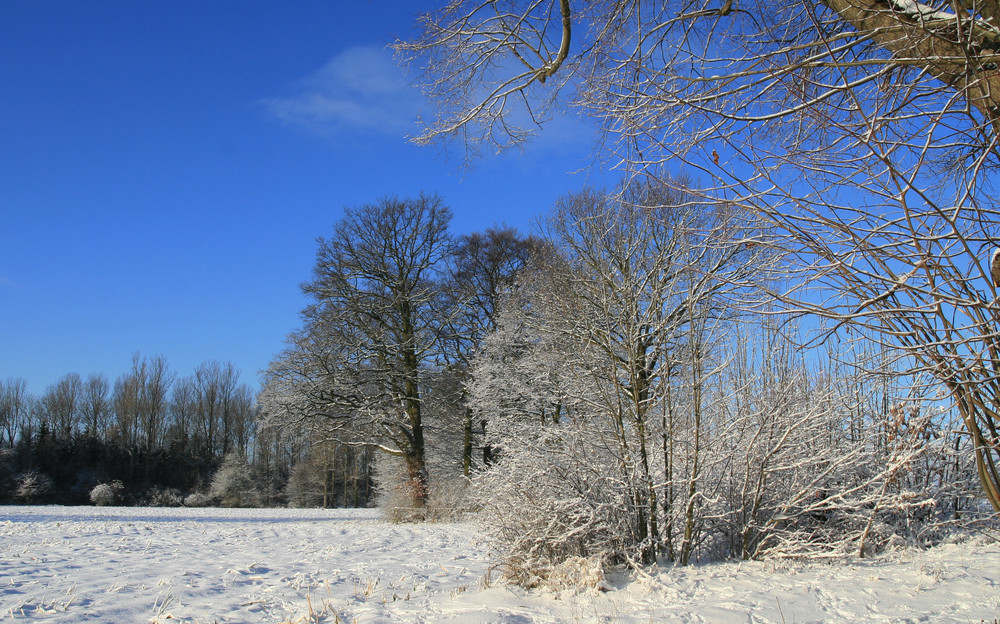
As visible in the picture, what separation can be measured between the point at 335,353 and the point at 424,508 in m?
4.89

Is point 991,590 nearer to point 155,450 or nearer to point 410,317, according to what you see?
point 410,317

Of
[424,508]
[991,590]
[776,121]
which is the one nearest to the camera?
[776,121]

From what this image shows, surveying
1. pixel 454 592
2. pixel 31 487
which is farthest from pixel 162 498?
pixel 454 592

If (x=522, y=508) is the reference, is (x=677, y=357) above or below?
above

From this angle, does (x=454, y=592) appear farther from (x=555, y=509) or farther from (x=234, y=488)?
(x=234, y=488)

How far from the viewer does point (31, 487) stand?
30.1 meters

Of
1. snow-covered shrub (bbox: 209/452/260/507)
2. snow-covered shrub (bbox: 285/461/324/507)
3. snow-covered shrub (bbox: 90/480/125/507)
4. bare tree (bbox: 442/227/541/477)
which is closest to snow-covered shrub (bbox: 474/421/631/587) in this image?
bare tree (bbox: 442/227/541/477)

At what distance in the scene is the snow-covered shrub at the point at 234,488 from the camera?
3453cm

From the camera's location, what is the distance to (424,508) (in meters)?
15.8

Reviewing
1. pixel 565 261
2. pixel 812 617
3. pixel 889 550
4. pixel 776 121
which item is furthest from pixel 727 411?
pixel 565 261

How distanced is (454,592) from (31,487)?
113 ft

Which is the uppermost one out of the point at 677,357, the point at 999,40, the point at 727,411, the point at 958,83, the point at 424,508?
the point at 999,40

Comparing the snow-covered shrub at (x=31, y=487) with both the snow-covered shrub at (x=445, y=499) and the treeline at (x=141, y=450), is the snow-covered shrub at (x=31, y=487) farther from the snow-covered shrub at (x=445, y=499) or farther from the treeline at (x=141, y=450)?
the snow-covered shrub at (x=445, y=499)

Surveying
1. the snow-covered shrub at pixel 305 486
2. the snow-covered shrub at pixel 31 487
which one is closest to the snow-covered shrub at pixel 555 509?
the snow-covered shrub at pixel 305 486
